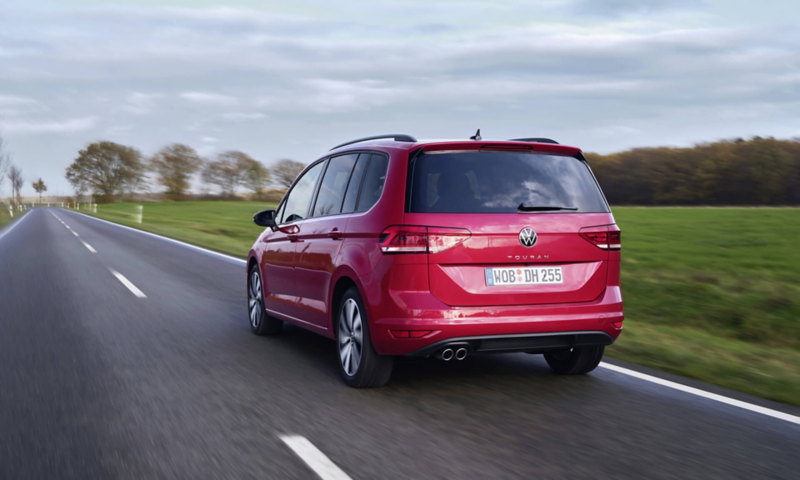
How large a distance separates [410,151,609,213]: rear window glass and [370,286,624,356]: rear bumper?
652mm

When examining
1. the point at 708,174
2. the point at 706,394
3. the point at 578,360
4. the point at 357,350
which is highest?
the point at 708,174

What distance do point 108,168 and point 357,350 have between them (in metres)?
131

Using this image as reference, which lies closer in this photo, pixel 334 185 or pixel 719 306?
pixel 334 185

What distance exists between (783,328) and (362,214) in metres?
6.28

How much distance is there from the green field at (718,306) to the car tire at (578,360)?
33.9 inches

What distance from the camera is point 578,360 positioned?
18.8 ft

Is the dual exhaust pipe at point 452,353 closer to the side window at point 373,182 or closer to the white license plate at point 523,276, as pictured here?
the white license plate at point 523,276

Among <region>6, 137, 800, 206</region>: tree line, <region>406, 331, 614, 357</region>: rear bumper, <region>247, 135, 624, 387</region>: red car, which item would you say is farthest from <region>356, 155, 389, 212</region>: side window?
<region>6, 137, 800, 206</region>: tree line

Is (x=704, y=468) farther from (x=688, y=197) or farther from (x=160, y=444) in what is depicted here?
(x=688, y=197)

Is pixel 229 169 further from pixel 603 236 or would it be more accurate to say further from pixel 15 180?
pixel 603 236

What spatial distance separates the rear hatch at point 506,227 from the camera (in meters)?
4.84

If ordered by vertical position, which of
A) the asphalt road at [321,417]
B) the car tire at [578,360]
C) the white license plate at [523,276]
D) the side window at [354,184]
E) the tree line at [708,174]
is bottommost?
the asphalt road at [321,417]

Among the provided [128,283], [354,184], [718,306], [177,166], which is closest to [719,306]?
[718,306]

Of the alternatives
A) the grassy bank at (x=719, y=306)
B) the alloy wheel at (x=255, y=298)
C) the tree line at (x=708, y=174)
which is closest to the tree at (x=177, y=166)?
the tree line at (x=708, y=174)
